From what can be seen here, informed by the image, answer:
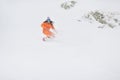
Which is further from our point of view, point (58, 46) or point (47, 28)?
point (47, 28)

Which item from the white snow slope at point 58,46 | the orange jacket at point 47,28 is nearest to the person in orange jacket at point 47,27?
the orange jacket at point 47,28

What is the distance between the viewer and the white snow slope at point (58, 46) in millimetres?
7684

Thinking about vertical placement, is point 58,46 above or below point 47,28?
below

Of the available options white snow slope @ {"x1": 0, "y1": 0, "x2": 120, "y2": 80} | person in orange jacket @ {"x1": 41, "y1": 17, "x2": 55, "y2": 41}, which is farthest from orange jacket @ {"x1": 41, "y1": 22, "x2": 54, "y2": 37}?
white snow slope @ {"x1": 0, "y1": 0, "x2": 120, "y2": 80}

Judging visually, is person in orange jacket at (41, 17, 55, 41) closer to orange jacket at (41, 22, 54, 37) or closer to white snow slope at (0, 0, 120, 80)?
orange jacket at (41, 22, 54, 37)

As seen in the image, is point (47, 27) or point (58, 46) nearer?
point (58, 46)

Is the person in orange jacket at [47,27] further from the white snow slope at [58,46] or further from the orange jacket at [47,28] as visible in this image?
the white snow slope at [58,46]

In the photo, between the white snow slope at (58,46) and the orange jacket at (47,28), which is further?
the orange jacket at (47,28)

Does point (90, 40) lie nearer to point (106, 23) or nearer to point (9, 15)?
point (106, 23)

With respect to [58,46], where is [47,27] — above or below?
above

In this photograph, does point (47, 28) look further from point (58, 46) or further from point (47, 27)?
point (58, 46)

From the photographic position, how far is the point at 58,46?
8953 mm

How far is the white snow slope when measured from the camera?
25.2 ft

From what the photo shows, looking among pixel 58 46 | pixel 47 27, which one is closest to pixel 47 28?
pixel 47 27
